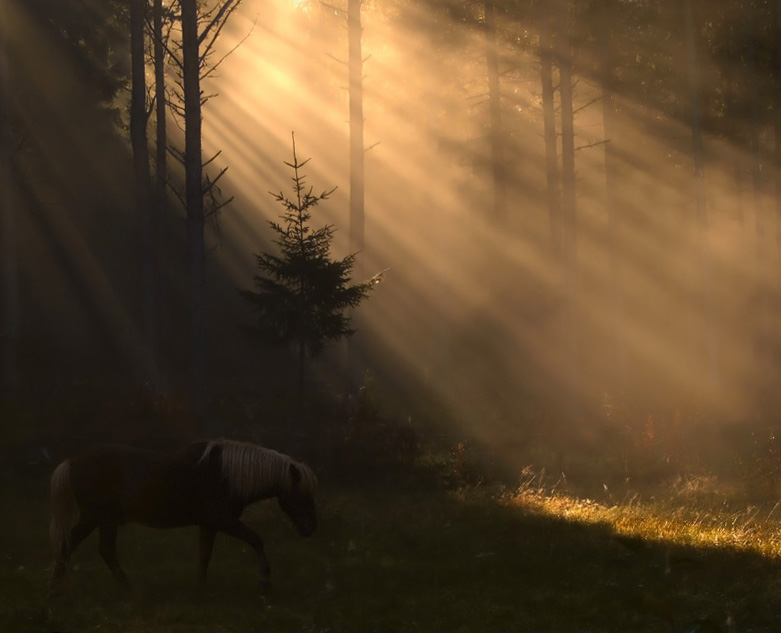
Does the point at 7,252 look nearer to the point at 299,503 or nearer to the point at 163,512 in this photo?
the point at 163,512

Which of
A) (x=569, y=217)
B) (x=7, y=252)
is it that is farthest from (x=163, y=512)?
(x=569, y=217)

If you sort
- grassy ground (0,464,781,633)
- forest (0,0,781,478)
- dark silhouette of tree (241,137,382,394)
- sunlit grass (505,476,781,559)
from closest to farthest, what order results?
1. grassy ground (0,464,781,633)
2. sunlit grass (505,476,781,559)
3. dark silhouette of tree (241,137,382,394)
4. forest (0,0,781,478)

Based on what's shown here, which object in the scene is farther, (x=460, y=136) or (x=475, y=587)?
(x=460, y=136)

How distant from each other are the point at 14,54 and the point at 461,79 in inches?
558

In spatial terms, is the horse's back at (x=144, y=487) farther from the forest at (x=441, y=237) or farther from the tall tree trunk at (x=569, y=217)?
the tall tree trunk at (x=569, y=217)

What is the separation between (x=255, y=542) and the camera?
10.4 metres

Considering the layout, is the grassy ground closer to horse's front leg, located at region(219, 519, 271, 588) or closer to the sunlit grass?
the sunlit grass

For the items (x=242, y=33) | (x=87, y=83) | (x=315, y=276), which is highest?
(x=242, y=33)

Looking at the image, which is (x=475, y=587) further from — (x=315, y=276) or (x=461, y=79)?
(x=461, y=79)

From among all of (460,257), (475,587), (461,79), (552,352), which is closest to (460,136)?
(461,79)

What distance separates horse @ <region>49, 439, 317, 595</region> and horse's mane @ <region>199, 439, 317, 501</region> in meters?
0.01

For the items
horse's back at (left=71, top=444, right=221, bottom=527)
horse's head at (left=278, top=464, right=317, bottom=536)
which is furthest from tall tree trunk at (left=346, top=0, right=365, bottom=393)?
horse's back at (left=71, top=444, right=221, bottom=527)

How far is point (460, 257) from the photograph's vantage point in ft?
113

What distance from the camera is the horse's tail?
1066 centimetres
